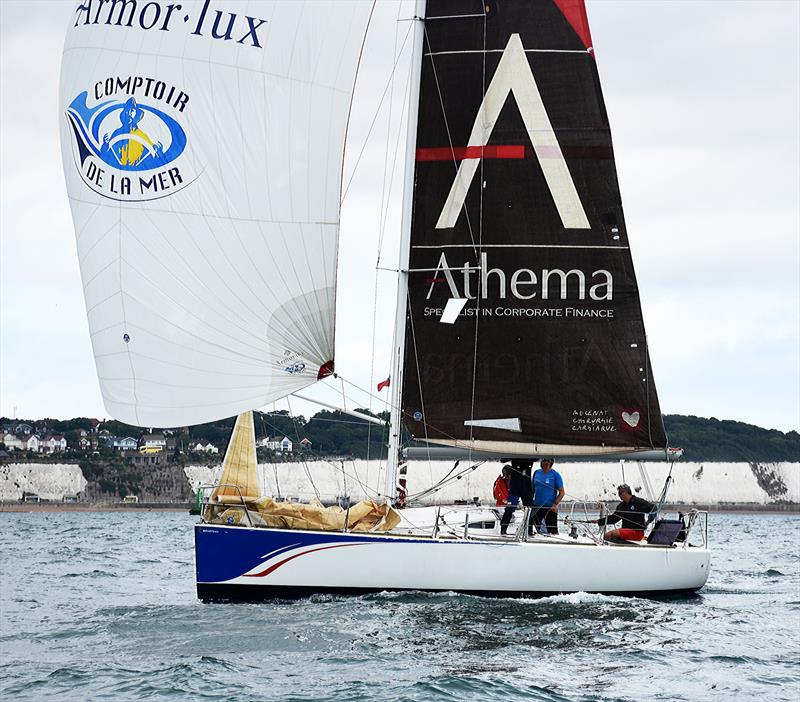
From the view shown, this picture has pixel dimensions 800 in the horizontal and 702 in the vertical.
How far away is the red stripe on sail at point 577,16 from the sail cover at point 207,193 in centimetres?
334

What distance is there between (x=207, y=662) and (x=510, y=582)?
4.31 meters

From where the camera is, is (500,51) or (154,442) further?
(154,442)

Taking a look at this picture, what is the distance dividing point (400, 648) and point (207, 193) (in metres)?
5.54

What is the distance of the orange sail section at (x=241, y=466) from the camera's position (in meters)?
14.5

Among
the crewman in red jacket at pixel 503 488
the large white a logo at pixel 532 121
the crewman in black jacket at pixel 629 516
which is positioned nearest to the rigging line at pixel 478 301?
the large white a logo at pixel 532 121

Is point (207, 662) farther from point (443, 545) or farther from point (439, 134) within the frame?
point (439, 134)

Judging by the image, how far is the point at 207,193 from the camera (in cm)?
1413

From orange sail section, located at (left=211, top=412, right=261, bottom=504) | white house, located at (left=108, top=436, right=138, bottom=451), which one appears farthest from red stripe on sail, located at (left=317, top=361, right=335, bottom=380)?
white house, located at (left=108, top=436, right=138, bottom=451)

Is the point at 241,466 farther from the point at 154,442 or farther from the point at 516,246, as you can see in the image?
the point at 154,442

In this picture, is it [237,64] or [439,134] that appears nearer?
[237,64]

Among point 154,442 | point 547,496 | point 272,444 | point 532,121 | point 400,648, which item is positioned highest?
point 532,121

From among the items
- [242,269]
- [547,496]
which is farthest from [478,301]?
[242,269]

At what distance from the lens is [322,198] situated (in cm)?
1442

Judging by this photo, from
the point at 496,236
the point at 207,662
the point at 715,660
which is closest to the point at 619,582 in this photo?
the point at 715,660
